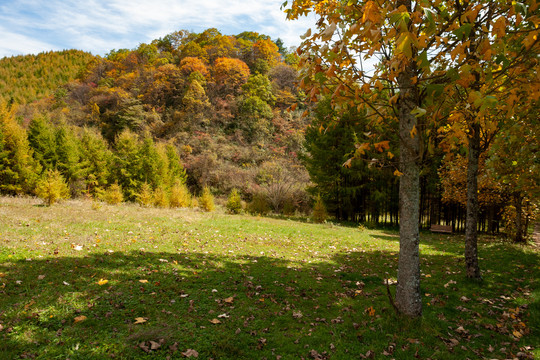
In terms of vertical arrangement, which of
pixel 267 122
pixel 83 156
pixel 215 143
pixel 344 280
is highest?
pixel 267 122

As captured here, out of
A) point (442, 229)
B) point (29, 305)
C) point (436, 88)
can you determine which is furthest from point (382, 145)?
point (442, 229)

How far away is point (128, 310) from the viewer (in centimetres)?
353

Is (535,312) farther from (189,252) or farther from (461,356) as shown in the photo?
(189,252)

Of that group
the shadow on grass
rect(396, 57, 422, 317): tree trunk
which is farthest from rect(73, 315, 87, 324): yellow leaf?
rect(396, 57, 422, 317): tree trunk

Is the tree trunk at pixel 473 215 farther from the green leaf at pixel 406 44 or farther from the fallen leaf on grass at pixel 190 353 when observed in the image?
the fallen leaf on grass at pixel 190 353

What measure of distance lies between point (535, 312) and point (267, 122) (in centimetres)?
3170

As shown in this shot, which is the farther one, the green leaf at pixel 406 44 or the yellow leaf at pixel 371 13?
the yellow leaf at pixel 371 13

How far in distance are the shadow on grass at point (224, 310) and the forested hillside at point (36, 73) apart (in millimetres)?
44122

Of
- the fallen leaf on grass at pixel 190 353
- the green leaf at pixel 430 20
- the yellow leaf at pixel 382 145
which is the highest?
the green leaf at pixel 430 20

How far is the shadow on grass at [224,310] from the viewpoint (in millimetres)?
2912

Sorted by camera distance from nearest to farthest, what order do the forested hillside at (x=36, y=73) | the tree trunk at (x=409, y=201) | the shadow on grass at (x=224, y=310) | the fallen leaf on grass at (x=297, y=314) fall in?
the shadow on grass at (x=224, y=310) → the tree trunk at (x=409, y=201) → the fallen leaf on grass at (x=297, y=314) → the forested hillside at (x=36, y=73)

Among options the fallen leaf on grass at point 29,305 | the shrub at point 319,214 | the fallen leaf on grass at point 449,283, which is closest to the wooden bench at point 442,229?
the shrub at point 319,214

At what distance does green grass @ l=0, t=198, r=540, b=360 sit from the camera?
9.71ft

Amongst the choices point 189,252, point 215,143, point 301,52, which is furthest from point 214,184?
point 301,52
